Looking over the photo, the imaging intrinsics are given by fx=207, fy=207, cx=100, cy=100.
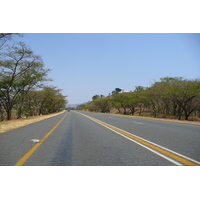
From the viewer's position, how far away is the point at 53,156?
5730 millimetres

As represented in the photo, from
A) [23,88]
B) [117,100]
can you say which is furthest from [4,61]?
A: [117,100]

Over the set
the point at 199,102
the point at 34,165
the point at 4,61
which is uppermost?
the point at 4,61

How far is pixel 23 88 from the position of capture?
3319 cm

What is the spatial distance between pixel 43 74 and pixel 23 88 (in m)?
5.33

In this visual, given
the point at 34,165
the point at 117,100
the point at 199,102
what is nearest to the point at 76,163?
the point at 34,165

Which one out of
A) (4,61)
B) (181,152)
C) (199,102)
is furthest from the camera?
(199,102)

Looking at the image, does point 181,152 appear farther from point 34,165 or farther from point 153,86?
point 153,86

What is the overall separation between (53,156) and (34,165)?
945 millimetres

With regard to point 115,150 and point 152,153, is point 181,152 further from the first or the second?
point 115,150

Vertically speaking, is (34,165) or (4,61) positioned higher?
(4,61)

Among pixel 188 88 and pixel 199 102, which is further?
pixel 199 102

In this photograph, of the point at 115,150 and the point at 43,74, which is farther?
the point at 43,74
